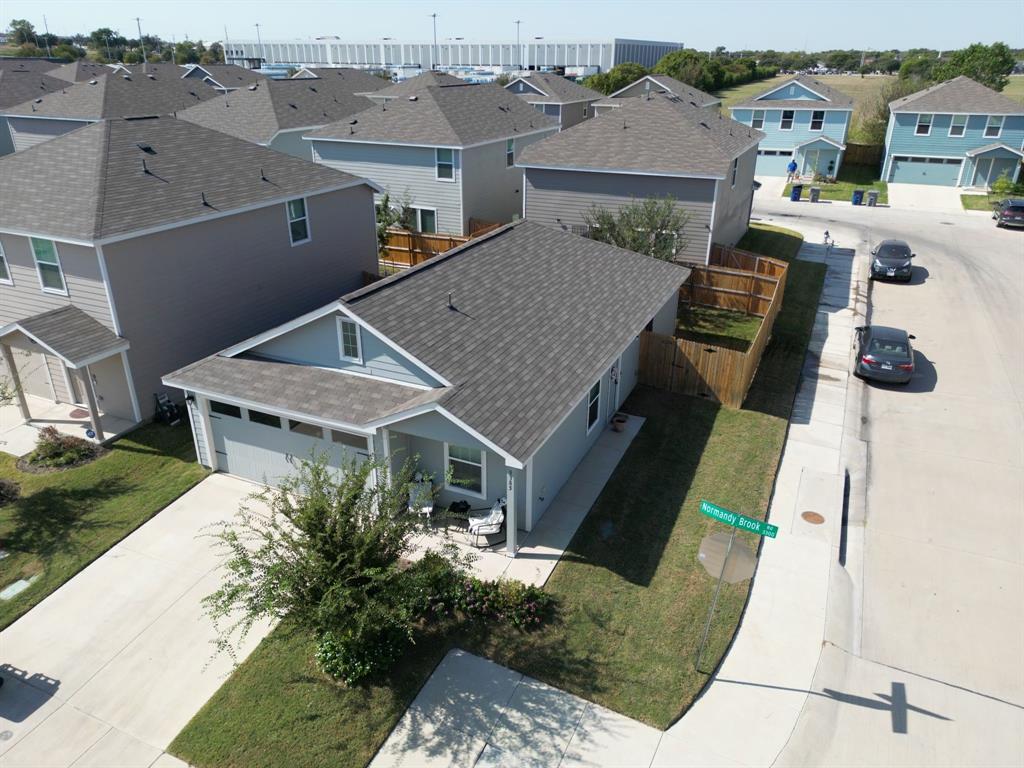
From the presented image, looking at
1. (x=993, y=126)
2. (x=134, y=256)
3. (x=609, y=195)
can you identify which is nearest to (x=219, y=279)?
(x=134, y=256)

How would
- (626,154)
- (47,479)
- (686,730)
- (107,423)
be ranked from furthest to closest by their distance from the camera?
(626,154) → (107,423) → (47,479) → (686,730)

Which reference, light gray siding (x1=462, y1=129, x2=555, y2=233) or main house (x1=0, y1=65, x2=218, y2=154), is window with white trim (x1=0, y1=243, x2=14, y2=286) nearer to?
light gray siding (x1=462, y1=129, x2=555, y2=233)

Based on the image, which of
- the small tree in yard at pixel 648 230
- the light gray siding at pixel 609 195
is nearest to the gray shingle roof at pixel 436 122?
the light gray siding at pixel 609 195

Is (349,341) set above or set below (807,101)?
below

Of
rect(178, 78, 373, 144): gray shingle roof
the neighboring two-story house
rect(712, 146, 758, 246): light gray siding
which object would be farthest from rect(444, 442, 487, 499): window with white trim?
the neighboring two-story house

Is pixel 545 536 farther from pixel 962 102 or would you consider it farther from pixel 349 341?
pixel 962 102

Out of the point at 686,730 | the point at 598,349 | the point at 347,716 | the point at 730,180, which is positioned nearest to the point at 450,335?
the point at 598,349

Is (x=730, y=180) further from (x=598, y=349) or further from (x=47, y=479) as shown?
(x=47, y=479)
